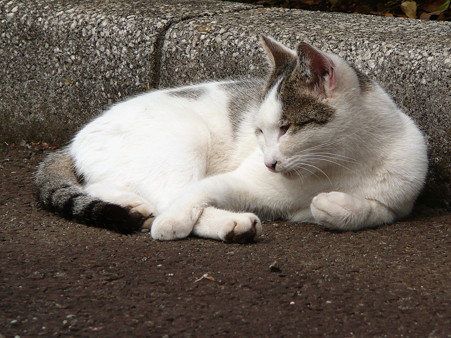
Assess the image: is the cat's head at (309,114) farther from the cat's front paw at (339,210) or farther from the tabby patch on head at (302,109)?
the cat's front paw at (339,210)

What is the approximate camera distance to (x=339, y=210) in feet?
11.2

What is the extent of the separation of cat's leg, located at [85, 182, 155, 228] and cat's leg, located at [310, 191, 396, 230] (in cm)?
81

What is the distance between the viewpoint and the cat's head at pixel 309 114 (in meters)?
3.31

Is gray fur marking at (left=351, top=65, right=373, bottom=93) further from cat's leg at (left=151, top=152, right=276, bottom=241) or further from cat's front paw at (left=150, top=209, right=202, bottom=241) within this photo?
cat's front paw at (left=150, top=209, right=202, bottom=241)

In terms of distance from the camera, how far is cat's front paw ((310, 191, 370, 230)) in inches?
135

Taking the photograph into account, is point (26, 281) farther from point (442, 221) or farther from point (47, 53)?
point (47, 53)

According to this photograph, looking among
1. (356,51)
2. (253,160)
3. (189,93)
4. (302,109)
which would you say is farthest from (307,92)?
(189,93)

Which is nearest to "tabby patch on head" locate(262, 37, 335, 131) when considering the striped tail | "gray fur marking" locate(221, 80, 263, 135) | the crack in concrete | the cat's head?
the cat's head

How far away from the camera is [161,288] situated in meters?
2.75

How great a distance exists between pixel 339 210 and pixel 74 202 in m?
1.31

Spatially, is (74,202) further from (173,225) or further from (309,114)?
(309,114)

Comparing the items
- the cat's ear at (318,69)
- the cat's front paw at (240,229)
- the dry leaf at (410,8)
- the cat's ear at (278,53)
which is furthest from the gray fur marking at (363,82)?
the dry leaf at (410,8)

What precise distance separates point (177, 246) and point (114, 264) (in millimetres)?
360

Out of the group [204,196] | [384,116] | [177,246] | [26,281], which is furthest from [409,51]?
[26,281]
